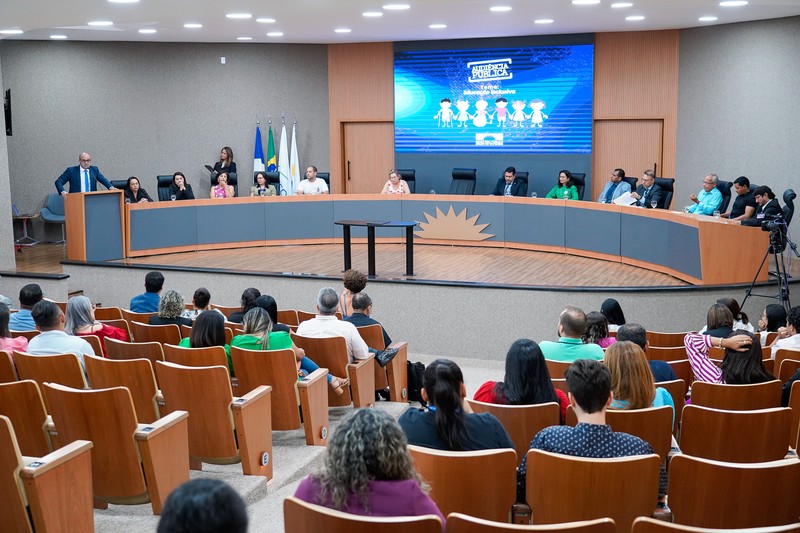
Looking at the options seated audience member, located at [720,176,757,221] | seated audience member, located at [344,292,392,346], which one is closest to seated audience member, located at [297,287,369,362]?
seated audience member, located at [344,292,392,346]

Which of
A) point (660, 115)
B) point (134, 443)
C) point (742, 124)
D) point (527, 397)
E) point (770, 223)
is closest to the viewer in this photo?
point (134, 443)

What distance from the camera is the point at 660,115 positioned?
13.5 meters

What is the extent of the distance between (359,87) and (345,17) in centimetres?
404

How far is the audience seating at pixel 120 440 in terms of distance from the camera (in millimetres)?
3578

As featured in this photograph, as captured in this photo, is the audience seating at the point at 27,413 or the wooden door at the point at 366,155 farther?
the wooden door at the point at 366,155

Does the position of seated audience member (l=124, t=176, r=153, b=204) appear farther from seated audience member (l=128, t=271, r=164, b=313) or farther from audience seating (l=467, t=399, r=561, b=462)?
audience seating (l=467, t=399, r=561, b=462)

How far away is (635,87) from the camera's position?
13680mm

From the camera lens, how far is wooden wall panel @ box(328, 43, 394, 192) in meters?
15.3

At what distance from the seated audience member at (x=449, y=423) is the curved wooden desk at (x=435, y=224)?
7.36 meters

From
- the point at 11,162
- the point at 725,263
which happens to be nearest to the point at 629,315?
the point at 725,263

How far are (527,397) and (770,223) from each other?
5.15 m

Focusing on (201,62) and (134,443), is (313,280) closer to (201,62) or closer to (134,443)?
(134,443)

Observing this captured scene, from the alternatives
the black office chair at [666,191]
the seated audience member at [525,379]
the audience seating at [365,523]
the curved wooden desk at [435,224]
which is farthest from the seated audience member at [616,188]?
the audience seating at [365,523]

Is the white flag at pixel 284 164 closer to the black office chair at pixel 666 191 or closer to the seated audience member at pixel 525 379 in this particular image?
the black office chair at pixel 666 191
